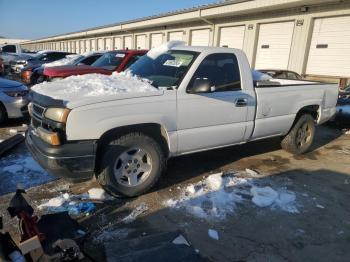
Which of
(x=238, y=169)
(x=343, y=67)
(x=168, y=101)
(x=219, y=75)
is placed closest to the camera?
(x=168, y=101)

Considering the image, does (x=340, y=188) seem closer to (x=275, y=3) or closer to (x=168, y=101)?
(x=168, y=101)

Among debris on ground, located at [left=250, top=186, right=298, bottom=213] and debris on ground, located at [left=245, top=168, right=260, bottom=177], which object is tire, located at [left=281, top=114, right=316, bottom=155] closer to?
debris on ground, located at [left=245, top=168, right=260, bottom=177]

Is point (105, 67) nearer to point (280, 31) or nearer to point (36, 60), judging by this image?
point (36, 60)

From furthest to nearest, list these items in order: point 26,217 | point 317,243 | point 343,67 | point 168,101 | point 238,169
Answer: point 343,67 < point 238,169 < point 168,101 < point 317,243 < point 26,217

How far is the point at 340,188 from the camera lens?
16.3ft

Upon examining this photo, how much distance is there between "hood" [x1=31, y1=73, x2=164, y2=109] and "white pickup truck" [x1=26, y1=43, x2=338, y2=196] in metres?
0.01

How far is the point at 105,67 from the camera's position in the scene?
945cm

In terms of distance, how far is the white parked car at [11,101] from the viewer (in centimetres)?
746

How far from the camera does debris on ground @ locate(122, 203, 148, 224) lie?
12.1 ft

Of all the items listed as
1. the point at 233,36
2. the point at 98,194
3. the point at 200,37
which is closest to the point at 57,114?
the point at 98,194

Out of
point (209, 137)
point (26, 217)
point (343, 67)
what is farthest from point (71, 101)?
point (343, 67)

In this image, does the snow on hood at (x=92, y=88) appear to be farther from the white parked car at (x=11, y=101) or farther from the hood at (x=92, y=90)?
the white parked car at (x=11, y=101)

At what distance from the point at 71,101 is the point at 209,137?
202 centimetres

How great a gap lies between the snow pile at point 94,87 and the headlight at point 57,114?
0.18 meters
